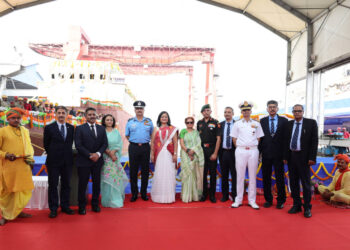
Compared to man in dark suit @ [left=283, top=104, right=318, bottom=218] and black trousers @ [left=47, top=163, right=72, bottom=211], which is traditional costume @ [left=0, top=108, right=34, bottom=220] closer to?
black trousers @ [left=47, top=163, right=72, bottom=211]

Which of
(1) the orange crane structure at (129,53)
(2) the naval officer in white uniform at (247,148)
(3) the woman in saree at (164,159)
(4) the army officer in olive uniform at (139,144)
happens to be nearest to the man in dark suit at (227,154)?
(2) the naval officer in white uniform at (247,148)

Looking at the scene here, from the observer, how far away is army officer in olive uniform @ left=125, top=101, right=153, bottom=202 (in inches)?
145

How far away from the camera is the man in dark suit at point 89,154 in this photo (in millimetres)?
3066

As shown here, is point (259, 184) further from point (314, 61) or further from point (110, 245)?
point (314, 61)

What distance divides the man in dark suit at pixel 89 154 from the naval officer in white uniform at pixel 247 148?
177cm

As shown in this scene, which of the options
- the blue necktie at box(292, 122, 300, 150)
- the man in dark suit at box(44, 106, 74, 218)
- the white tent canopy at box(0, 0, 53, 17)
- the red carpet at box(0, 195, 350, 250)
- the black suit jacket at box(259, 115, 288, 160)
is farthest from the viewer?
the white tent canopy at box(0, 0, 53, 17)

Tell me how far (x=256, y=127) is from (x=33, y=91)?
87.8 ft

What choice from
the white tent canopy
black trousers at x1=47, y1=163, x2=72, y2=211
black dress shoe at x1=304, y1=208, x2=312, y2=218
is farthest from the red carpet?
the white tent canopy

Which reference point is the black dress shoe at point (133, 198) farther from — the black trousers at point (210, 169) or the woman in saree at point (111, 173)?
the black trousers at point (210, 169)

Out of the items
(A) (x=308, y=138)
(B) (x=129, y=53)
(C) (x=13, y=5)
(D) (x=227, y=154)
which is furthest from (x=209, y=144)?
(B) (x=129, y=53)

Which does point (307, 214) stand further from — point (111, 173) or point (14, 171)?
point (14, 171)

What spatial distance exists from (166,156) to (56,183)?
1470 millimetres

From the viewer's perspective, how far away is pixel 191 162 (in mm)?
3775

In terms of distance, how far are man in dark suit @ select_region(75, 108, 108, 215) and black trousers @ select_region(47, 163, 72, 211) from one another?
0.14 metres
